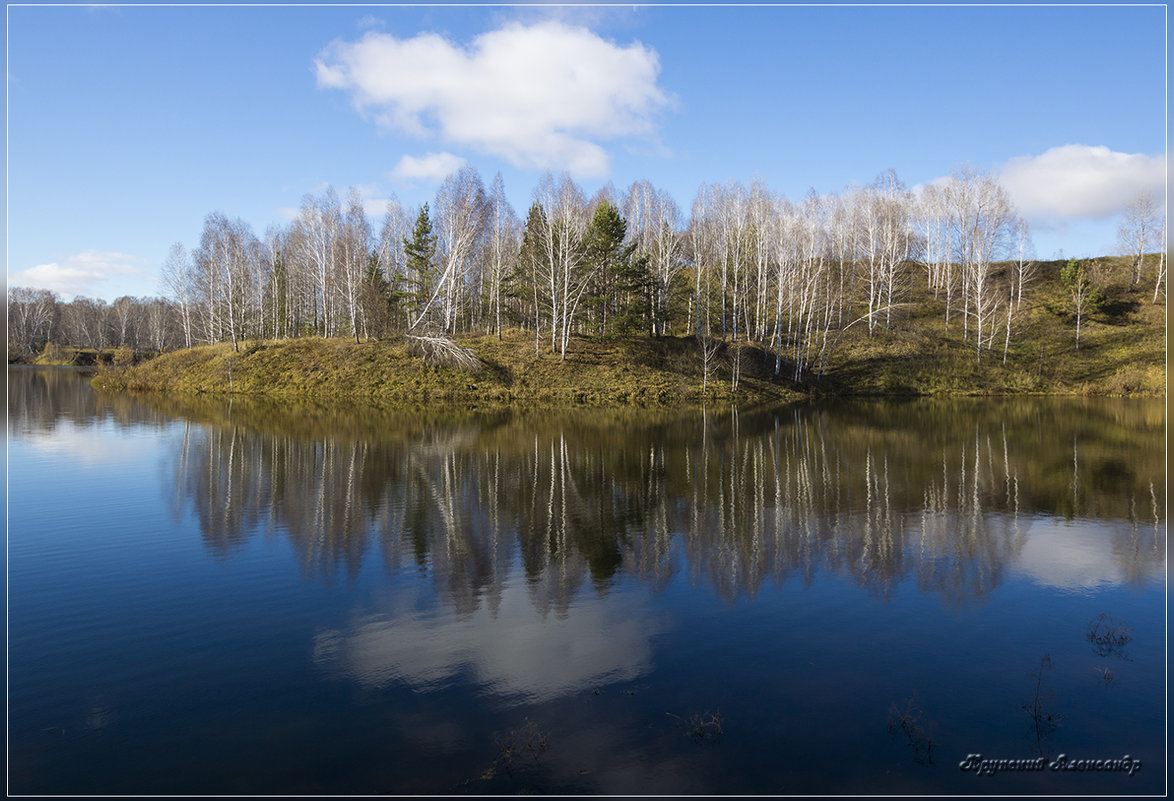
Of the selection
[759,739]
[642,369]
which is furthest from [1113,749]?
[642,369]

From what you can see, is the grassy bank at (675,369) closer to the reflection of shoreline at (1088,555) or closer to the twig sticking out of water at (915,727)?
the reflection of shoreline at (1088,555)

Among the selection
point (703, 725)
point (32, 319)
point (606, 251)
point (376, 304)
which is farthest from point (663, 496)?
point (32, 319)

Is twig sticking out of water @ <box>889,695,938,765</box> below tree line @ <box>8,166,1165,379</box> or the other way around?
below

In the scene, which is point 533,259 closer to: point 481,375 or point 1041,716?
point 481,375

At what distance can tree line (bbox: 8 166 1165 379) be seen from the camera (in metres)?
52.8

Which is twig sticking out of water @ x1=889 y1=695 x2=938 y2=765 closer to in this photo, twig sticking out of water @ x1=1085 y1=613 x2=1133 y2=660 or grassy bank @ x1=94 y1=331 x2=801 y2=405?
twig sticking out of water @ x1=1085 y1=613 x2=1133 y2=660

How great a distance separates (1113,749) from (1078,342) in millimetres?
69048

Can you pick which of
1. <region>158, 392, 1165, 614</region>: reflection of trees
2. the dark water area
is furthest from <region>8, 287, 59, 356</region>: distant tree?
the dark water area

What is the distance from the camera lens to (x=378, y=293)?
55.8m

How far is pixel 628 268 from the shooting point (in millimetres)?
50844

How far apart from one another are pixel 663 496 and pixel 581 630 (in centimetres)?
904

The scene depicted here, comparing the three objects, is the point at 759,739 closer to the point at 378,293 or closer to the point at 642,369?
the point at 642,369

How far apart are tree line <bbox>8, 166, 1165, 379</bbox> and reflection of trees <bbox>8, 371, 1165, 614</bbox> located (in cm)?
2189

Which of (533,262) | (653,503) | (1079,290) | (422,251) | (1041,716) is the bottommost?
(1041,716)
